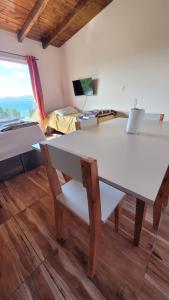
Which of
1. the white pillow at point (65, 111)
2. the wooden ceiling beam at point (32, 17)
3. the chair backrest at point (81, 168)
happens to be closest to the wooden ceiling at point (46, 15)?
the wooden ceiling beam at point (32, 17)

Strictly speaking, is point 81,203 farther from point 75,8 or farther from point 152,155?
point 75,8

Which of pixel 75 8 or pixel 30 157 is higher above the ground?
pixel 75 8

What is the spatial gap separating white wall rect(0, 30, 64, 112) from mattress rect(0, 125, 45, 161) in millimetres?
2524

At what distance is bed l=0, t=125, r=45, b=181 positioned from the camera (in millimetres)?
1944

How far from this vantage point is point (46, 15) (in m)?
3.00

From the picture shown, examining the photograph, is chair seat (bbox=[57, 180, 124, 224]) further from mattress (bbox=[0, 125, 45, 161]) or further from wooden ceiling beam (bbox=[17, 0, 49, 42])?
wooden ceiling beam (bbox=[17, 0, 49, 42])

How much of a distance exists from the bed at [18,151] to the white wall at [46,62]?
2.55 metres

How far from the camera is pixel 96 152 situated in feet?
2.87

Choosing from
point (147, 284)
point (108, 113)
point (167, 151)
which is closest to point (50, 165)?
point (167, 151)

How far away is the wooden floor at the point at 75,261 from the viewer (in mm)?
868

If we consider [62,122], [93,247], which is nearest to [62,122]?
[62,122]

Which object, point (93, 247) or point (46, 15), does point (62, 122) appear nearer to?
point (46, 15)

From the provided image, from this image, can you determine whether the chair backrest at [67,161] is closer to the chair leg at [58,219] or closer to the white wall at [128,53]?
the chair leg at [58,219]

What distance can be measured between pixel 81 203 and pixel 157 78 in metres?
2.97
